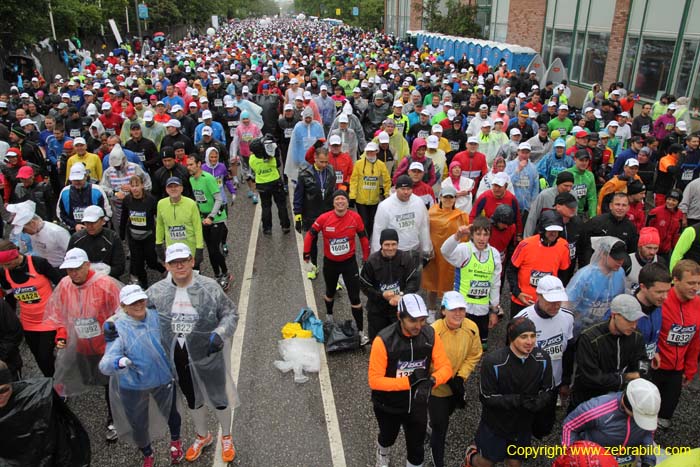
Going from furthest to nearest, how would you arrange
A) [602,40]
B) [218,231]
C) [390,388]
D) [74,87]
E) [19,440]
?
[602,40], [74,87], [218,231], [390,388], [19,440]

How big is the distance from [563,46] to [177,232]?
2309 centimetres

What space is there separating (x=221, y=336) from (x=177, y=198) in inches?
112

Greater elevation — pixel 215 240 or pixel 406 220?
pixel 406 220

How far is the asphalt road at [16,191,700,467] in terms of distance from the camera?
4.59 m

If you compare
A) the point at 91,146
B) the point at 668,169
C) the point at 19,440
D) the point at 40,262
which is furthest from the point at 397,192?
the point at 91,146

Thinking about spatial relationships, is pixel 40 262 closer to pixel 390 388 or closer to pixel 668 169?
pixel 390 388

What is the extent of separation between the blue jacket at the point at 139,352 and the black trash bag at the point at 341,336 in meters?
2.34

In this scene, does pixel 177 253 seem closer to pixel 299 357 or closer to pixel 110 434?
pixel 110 434

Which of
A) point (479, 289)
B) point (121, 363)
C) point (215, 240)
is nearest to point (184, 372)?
point (121, 363)

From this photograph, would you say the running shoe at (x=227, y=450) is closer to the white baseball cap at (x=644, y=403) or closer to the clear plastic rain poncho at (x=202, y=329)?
the clear plastic rain poncho at (x=202, y=329)

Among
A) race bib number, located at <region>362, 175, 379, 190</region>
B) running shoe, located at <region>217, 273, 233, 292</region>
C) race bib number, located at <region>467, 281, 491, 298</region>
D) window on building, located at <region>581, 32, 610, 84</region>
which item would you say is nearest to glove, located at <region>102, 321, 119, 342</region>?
race bib number, located at <region>467, 281, 491, 298</region>

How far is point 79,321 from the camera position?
180 inches

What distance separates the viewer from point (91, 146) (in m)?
9.62

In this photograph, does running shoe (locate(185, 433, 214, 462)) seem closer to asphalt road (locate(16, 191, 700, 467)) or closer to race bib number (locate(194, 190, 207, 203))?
asphalt road (locate(16, 191, 700, 467))
